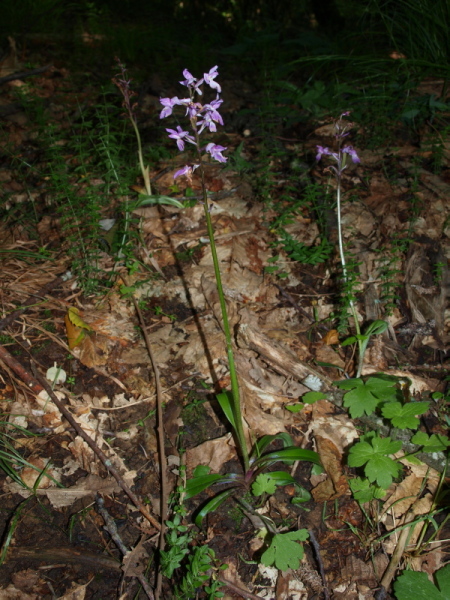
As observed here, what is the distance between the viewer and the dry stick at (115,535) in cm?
175

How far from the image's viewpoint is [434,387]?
2418mm

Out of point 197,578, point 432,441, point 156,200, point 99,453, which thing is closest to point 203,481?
point 197,578

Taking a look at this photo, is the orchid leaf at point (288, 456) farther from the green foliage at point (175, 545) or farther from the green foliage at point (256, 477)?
the green foliage at point (175, 545)

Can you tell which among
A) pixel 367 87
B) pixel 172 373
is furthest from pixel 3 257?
pixel 367 87

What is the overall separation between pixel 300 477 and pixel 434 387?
0.91m

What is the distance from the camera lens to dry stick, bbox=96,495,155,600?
5.74 feet

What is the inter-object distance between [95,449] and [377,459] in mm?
1309

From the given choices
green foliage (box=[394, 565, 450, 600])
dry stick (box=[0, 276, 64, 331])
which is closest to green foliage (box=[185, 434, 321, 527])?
green foliage (box=[394, 565, 450, 600])

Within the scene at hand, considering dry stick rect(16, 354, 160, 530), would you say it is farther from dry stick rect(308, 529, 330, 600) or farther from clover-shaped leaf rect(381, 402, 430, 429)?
clover-shaped leaf rect(381, 402, 430, 429)

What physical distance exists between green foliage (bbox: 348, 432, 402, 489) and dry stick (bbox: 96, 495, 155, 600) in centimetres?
98

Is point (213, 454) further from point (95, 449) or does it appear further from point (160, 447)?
point (95, 449)

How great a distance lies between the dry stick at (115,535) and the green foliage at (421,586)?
97 cm

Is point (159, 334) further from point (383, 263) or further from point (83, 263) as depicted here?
point (383, 263)

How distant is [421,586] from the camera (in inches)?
68.6
